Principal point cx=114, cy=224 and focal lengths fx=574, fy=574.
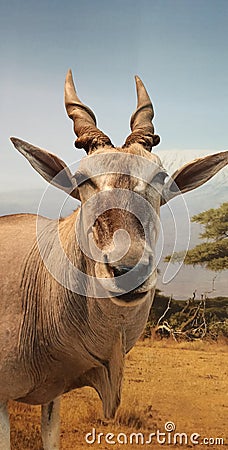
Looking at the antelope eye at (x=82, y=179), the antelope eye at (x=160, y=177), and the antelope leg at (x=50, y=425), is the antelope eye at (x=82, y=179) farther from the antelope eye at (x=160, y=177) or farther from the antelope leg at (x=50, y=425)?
the antelope leg at (x=50, y=425)

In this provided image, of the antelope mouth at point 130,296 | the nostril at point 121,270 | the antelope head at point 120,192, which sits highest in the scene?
the antelope head at point 120,192

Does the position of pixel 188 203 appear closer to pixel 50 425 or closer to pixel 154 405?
pixel 154 405

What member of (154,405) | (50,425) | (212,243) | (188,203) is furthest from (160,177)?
(212,243)

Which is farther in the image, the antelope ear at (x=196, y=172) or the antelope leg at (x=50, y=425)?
the antelope leg at (x=50, y=425)

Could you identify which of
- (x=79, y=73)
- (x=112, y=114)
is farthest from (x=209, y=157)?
(x=79, y=73)

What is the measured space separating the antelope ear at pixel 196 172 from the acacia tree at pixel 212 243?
3166 mm

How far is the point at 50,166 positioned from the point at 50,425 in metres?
1.41

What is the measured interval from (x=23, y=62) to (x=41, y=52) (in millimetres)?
163

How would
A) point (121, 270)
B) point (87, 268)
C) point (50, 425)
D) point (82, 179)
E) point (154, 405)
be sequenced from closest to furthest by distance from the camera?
point (121, 270), point (82, 179), point (87, 268), point (50, 425), point (154, 405)

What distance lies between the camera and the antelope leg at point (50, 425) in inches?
110

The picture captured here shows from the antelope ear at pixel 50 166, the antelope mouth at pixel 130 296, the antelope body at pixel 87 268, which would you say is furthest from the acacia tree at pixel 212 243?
the antelope mouth at pixel 130 296

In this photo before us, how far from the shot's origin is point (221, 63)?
192 inches

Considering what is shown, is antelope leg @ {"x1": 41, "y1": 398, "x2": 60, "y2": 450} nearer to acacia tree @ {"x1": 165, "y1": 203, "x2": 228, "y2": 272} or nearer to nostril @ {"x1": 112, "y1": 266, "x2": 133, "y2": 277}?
nostril @ {"x1": 112, "y1": 266, "x2": 133, "y2": 277}

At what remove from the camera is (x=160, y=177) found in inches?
73.2
